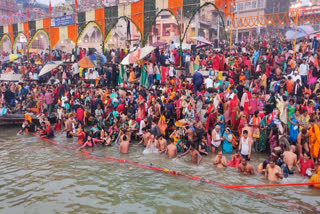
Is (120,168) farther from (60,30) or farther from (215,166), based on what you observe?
(60,30)

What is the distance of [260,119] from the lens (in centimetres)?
945

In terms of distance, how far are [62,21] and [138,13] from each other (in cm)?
910

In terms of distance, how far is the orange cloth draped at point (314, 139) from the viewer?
8.30 m

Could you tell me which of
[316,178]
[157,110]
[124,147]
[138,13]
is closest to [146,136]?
[124,147]

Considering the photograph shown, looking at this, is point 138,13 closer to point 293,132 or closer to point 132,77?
point 132,77

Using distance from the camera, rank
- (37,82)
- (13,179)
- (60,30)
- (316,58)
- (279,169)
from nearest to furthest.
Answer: (279,169) < (13,179) < (316,58) < (37,82) < (60,30)

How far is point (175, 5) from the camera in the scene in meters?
16.7

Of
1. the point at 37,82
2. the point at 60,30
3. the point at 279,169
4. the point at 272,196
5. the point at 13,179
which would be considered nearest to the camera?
the point at 272,196

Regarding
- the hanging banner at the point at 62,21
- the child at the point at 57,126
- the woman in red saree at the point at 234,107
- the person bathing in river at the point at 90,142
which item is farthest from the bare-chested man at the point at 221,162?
the hanging banner at the point at 62,21

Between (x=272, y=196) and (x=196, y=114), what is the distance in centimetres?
480

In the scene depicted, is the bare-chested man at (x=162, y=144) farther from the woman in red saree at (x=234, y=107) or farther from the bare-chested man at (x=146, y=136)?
the woman in red saree at (x=234, y=107)

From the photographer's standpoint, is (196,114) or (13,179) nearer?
(13,179)

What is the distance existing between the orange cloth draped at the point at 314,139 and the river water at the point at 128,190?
1205 millimetres

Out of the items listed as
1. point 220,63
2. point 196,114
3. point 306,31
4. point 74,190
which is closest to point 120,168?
point 74,190
